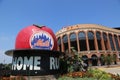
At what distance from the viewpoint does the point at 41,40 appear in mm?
17078

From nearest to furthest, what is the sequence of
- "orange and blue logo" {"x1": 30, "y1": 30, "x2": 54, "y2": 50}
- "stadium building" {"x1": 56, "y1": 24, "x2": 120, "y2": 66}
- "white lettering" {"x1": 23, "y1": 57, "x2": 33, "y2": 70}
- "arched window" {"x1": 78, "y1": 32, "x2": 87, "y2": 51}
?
"white lettering" {"x1": 23, "y1": 57, "x2": 33, "y2": 70}
"orange and blue logo" {"x1": 30, "y1": 30, "x2": 54, "y2": 50}
"stadium building" {"x1": 56, "y1": 24, "x2": 120, "y2": 66}
"arched window" {"x1": 78, "y1": 32, "x2": 87, "y2": 51}

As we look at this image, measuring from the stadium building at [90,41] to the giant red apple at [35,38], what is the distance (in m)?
49.6

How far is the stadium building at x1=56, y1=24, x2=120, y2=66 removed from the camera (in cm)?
6762

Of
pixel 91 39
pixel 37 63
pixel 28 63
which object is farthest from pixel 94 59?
pixel 28 63

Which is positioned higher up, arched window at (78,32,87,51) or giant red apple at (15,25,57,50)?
arched window at (78,32,87,51)

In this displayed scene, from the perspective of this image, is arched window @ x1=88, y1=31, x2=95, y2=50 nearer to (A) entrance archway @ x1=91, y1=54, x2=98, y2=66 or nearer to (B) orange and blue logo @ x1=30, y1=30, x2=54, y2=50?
(A) entrance archway @ x1=91, y1=54, x2=98, y2=66

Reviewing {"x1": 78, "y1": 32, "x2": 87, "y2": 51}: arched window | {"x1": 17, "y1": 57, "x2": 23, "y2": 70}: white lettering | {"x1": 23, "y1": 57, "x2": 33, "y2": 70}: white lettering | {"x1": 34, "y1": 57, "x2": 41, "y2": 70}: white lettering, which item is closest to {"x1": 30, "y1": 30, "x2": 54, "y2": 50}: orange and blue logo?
{"x1": 34, "y1": 57, "x2": 41, "y2": 70}: white lettering

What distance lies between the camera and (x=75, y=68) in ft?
66.0

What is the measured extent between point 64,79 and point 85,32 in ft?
184

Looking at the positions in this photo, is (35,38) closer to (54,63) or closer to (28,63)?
(28,63)

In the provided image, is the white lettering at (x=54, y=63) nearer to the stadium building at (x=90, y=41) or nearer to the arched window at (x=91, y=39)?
the stadium building at (x=90, y=41)

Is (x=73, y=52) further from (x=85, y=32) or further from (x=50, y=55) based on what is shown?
(x=85, y=32)

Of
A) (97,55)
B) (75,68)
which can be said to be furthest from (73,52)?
(97,55)

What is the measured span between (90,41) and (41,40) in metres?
55.4
